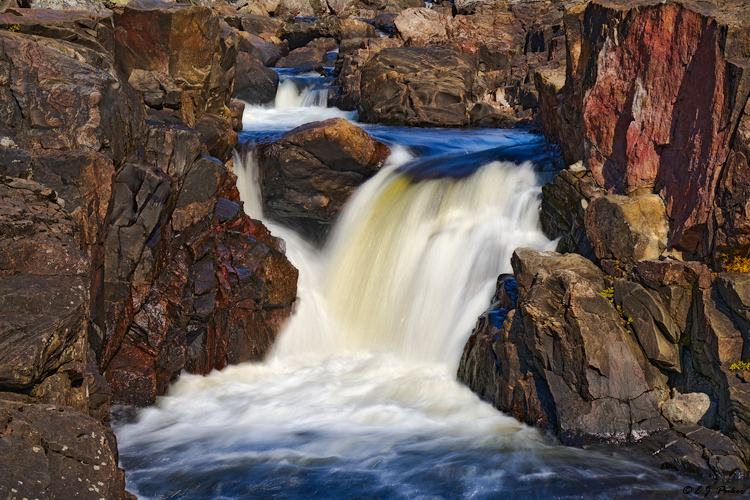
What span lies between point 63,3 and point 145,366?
9.09 meters

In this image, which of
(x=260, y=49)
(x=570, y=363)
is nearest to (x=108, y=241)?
(x=570, y=363)

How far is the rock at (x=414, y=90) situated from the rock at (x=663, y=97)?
9.73m

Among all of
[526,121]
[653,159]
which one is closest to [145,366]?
[653,159]

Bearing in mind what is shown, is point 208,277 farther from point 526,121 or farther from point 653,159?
point 526,121

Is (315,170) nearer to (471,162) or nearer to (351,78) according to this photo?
(471,162)

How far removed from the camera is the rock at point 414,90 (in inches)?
817

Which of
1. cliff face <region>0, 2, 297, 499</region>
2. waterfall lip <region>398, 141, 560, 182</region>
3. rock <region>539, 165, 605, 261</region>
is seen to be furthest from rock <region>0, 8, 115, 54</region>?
rock <region>539, 165, 605, 261</region>

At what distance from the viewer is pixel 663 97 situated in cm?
920

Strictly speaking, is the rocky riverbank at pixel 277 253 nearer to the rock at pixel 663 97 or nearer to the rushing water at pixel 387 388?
the rock at pixel 663 97

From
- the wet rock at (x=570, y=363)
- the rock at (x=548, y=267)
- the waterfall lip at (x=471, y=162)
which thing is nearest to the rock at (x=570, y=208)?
the rock at (x=548, y=267)

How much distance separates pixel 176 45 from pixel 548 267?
9.36 meters

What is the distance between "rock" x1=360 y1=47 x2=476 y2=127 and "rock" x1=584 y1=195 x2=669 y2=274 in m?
12.1

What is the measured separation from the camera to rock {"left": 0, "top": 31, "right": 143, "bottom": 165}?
27.6 feet

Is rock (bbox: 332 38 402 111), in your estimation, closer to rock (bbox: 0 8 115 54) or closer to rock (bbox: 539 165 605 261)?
rock (bbox: 0 8 115 54)
